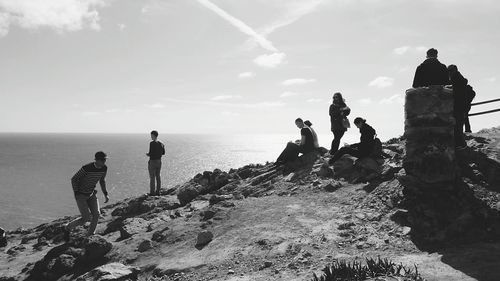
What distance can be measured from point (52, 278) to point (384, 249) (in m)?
8.90

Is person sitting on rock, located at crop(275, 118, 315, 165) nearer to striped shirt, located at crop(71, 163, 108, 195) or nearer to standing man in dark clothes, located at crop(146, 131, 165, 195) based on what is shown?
standing man in dark clothes, located at crop(146, 131, 165, 195)

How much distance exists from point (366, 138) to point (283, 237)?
5.58 meters

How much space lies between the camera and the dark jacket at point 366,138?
12.4m

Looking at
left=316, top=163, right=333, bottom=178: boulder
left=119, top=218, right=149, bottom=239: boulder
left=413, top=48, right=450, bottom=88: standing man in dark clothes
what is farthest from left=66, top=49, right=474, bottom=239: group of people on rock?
left=119, top=218, right=149, bottom=239: boulder

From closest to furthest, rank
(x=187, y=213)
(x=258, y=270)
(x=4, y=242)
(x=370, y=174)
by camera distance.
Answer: (x=258, y=270), (x=370, y=174), (x=187, y=213), (x=4, y=242)

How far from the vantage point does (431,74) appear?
9289 mm

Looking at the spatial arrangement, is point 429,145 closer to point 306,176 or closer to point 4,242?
point 306,176

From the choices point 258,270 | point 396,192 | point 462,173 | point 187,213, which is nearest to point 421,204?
point 396,192

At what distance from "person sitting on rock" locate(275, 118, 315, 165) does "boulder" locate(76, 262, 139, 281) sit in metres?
8.58

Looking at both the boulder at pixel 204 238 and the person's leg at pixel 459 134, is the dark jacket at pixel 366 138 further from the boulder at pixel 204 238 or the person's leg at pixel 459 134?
the boulder at pixel 204 238

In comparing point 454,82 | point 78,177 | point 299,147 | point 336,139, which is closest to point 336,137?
point 336,139

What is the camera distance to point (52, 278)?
960 centimetres

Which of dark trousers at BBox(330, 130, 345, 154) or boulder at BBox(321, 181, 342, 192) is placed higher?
dark trousers at BBox(330, 130, 345, 154)

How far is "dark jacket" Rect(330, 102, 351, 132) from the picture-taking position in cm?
1391
